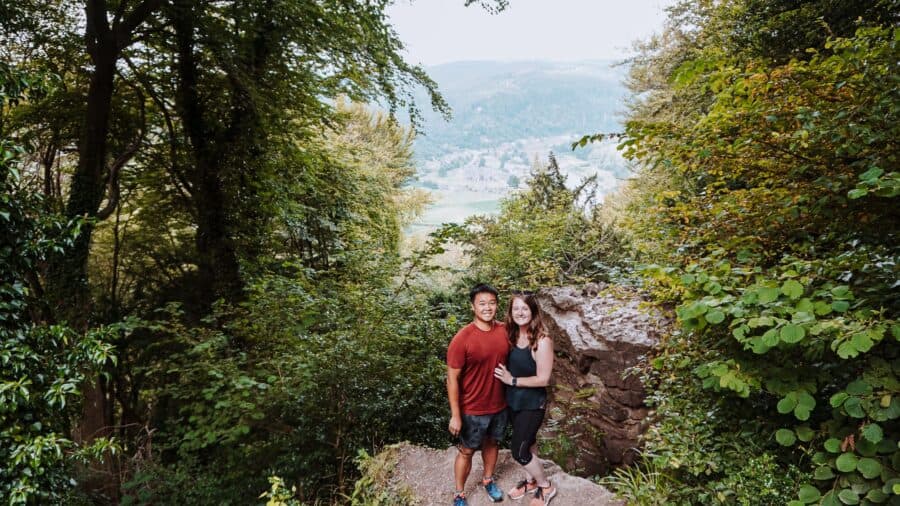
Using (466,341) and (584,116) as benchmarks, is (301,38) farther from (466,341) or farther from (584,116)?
(584,116)

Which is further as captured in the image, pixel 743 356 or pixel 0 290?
pixel 0 290

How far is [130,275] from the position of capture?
11977 millimetres

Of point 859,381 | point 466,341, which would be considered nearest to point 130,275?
point 466,341

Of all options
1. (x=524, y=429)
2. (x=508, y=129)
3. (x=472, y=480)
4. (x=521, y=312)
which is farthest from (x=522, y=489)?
(x=508, y=129)

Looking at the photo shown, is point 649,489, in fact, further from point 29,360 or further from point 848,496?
point 29,360

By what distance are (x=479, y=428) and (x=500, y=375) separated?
0.49 m

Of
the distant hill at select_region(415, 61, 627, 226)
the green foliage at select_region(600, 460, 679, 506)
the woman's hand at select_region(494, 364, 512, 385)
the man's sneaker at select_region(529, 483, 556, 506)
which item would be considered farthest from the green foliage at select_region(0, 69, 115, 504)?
the distant hill at select_region(415, 61, 627, 226)

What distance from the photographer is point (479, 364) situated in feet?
11.8

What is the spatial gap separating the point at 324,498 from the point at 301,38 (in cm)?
800

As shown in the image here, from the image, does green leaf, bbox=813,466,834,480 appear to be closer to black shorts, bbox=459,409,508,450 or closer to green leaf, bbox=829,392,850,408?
green leaf, bbox=829,392,850,408

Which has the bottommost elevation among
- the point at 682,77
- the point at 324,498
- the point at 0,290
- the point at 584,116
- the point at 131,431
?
the point at 131,431

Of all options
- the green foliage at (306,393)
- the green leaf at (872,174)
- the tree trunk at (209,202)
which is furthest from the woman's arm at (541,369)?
the tree trunk at (209,202)

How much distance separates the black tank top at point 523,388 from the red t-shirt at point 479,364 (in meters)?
0.09

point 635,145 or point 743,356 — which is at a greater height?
point 635,145
